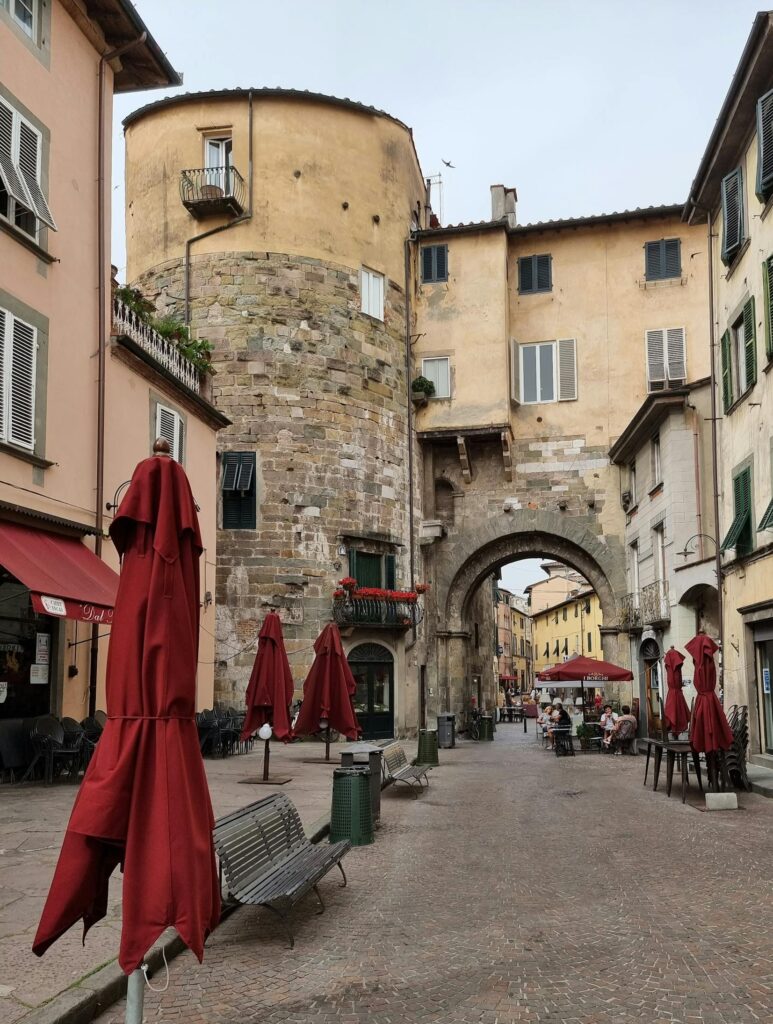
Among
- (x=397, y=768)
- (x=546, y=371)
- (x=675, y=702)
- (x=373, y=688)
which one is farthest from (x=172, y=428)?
(x=546, y=371)

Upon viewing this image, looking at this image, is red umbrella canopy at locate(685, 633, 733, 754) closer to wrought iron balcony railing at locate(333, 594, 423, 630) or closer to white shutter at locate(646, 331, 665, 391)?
wrought iron balcony railing at locate(333, 594, 423, 630)

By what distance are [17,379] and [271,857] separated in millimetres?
8299

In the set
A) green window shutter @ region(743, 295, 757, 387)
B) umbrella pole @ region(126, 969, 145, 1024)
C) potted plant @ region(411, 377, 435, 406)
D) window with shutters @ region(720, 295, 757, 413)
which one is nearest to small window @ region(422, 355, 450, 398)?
potted plant @ region(411, 377, 435, 406)

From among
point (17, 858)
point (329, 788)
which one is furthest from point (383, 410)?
point (17, 858)

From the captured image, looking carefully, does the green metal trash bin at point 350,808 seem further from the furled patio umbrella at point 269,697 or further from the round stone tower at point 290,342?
the round stone tower at point 290,342

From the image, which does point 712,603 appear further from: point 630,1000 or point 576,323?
point 630,1000

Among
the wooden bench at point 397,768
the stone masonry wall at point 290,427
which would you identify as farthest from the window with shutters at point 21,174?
the stone masonry wall at point 290,427

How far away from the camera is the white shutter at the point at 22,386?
1267 cm

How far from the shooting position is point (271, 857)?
6852mm

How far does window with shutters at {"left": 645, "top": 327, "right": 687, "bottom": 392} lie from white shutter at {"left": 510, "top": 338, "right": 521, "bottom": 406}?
147 inches

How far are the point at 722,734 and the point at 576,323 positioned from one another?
59.8 ft

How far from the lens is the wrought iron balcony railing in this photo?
81.7 ft

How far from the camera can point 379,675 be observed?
86.1 ft

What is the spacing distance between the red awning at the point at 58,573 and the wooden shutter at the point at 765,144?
1165 centimetres
